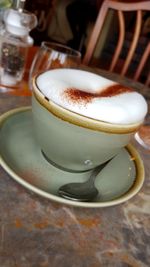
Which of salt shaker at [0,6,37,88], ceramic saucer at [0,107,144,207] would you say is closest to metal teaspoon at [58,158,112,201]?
ceramic saucer at [0,107,144,207]

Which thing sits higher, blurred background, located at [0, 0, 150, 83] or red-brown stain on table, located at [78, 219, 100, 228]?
red-brown stain on table, located at [78, 219, 100, 228]

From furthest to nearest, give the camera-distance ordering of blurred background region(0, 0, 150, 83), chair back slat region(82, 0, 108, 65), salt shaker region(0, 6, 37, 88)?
blurred background region(0, 0, 150, 83) < chair back slat region(82, 0, 108, 65) < salt shaker region(0, 6, 37, 88)

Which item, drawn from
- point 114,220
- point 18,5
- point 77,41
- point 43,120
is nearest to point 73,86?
point 43,120

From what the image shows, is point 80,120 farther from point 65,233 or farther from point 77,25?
point 77,25

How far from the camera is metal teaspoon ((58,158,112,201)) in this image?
305 mm

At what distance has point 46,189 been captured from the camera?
0.31m

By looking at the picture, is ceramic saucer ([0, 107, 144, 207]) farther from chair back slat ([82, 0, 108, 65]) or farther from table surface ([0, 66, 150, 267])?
chair back slat ([82, 0, 108, 65])

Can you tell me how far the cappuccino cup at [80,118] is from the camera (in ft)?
0.97

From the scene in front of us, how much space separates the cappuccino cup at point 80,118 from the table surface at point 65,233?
6 cm

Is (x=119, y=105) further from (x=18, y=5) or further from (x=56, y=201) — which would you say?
(x=18, y=5)

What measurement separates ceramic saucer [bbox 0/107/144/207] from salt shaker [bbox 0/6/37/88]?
16cm

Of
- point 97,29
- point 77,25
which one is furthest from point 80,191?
point 77,25

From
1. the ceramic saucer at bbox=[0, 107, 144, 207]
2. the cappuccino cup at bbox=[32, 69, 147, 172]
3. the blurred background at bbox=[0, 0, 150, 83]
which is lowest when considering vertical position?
the blurred background at bbox=[0, 0, 150, 83]

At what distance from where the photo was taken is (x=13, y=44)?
56 cm
